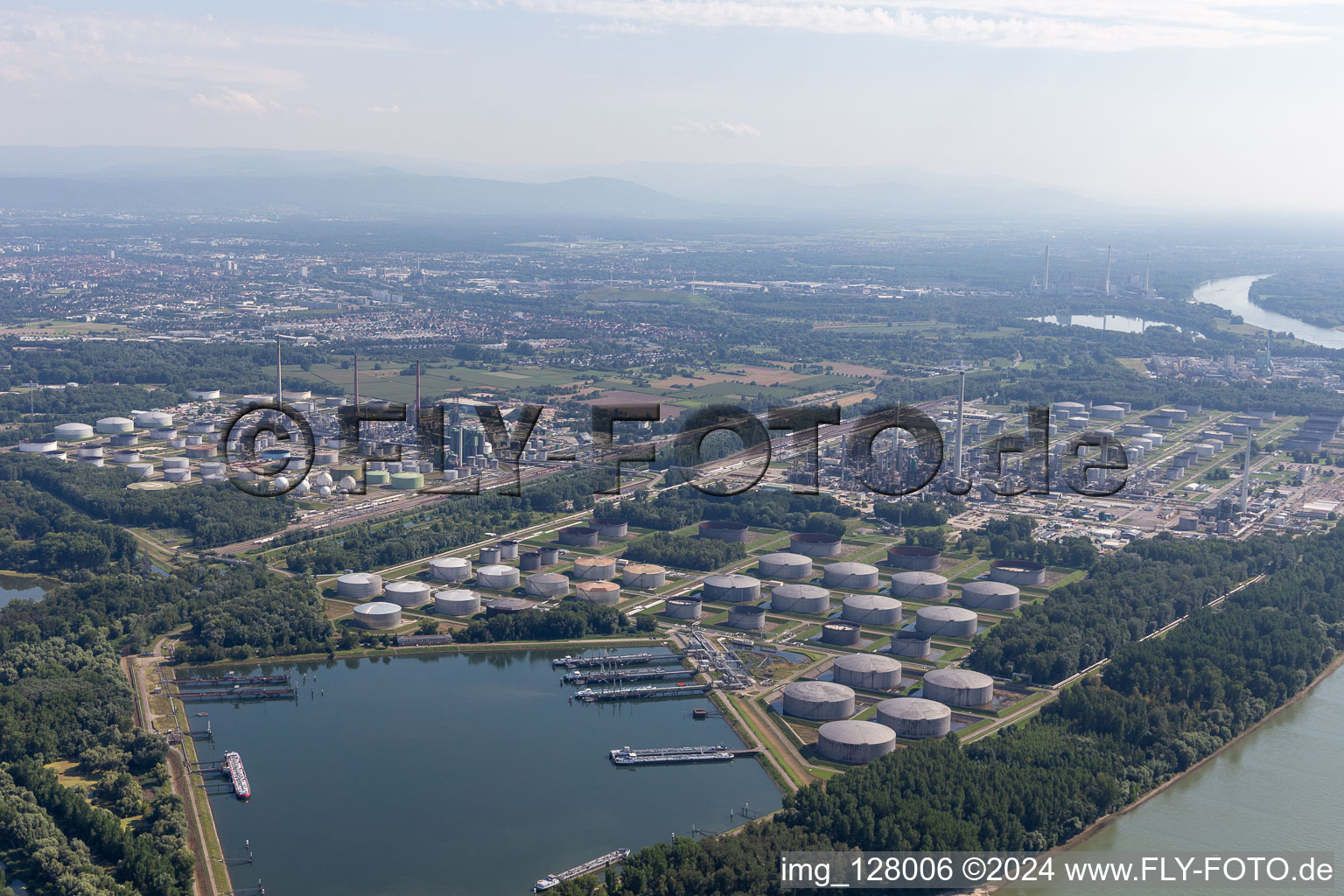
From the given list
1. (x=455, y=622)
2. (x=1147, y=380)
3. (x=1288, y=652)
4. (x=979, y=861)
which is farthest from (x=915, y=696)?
(x=1147, y=380)

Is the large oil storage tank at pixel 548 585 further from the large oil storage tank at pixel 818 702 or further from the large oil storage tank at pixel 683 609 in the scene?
the large oil storage tank at pixel 818 702

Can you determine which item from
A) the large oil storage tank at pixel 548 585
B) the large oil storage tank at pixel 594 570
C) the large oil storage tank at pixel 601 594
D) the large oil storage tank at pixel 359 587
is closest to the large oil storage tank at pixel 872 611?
the large oil storage tank at pixel 601 594

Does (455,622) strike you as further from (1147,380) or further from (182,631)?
(1147,380)

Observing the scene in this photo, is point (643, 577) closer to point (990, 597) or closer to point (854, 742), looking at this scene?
point (990, 597)

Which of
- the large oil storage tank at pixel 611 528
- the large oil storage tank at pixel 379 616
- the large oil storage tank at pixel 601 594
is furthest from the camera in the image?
the large oil storage tank at pixel 611 528

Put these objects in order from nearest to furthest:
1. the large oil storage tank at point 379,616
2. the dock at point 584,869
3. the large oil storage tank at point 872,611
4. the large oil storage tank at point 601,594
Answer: the dock at point 584,869
the large oil storage tank at point 379,616
the large oil storage tank at point 872,611
the large oil storage tank at point 601,594

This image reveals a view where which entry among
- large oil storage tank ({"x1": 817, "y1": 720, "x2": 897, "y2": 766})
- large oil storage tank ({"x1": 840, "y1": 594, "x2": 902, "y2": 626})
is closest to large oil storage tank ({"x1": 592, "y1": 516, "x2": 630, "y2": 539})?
large oil storage tank ({"x1": 840, "y1": 594, "x2": 902, "y2": 626})

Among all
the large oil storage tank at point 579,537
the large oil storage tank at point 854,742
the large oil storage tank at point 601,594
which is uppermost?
the large oil storage tank at point 579,537

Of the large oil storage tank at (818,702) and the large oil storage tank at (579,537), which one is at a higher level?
the large oil storage tank at (579,537)
